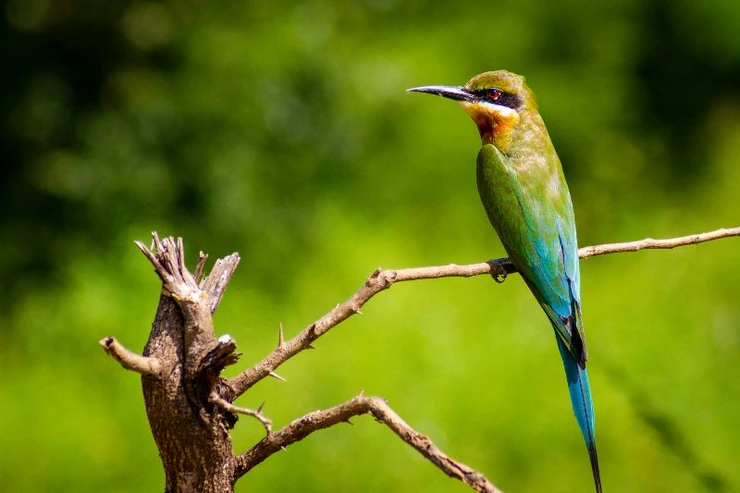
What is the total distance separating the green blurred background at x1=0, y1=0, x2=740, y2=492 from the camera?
4.05 meters

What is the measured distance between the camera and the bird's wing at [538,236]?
2.95 meters

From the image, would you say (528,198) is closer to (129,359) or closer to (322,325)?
(322,325)

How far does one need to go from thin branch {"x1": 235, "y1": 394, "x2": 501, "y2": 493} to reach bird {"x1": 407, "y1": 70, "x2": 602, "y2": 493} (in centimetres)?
103

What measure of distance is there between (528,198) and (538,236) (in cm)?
14

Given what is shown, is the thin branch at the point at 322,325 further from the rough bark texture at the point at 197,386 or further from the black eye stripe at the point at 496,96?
the black eye stripe at the point at 496,96

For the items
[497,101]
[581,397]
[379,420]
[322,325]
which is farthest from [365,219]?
[379,420]

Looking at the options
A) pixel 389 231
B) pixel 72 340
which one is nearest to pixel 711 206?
pixel 389 231

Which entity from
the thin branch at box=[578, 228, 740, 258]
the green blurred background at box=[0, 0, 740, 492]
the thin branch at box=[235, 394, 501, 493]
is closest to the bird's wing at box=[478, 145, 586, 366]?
the thin branch at box=[578, 228, 740, 258]

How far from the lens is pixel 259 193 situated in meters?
4.98

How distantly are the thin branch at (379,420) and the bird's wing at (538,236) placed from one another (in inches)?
43.4

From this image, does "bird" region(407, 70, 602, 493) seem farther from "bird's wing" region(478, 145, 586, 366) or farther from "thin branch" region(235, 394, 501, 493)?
"thin branch" region(235, 394, 501, 493)

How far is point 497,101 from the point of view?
3355mm

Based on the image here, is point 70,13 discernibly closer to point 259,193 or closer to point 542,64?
point 259,193

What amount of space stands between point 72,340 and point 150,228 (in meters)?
0.62
